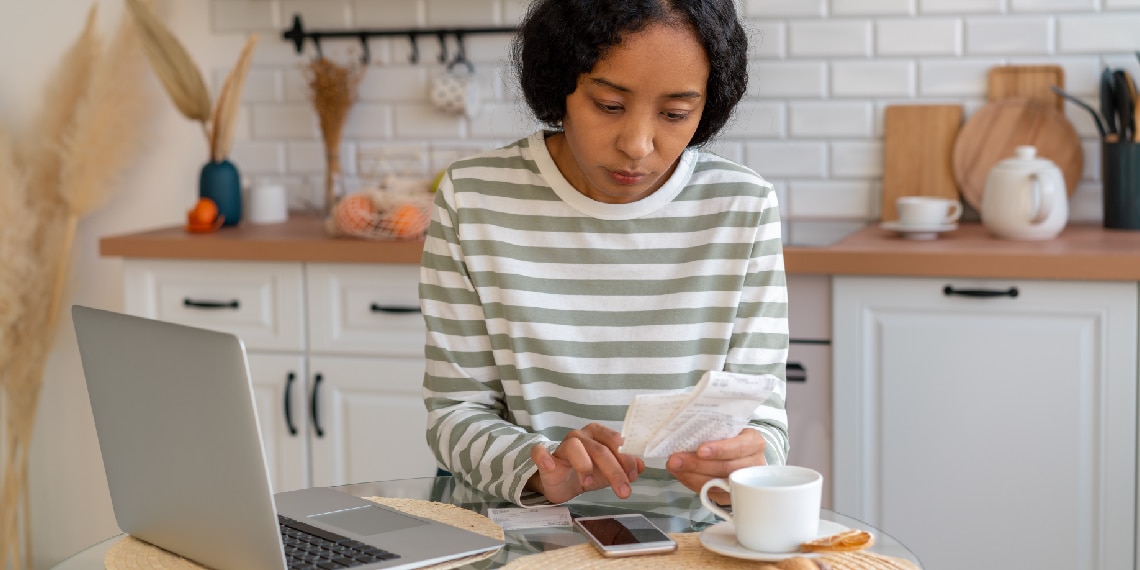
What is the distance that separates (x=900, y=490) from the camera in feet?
8.08

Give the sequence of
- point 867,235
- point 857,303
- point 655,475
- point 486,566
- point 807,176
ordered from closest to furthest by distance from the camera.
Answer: point 486,566
point 655,475
point 857,303
point 867,235
point 807,176

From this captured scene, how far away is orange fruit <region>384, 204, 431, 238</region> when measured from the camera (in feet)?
8.95

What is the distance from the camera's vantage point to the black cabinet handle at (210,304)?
2869 millimetres

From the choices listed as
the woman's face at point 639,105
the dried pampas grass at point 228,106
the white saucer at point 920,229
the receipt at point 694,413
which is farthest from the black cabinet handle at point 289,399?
the receipt at point 694,413

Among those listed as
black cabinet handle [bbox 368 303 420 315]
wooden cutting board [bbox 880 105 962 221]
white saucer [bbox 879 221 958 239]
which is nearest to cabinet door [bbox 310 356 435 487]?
black cabinet handle [bbox 368 303 420 315]

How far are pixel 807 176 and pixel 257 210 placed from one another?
4.65 ft

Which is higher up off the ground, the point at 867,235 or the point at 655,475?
the point at 867,235

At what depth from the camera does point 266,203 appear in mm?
3223

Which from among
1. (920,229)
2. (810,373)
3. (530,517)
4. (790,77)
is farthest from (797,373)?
(530,517)

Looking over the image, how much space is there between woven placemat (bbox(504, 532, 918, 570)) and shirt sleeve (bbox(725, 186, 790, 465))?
40 centimetres

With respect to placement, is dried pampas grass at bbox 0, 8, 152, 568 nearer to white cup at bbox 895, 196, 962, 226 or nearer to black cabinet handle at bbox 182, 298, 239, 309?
black cabinet handle at bbox 182, 298, 239, 309

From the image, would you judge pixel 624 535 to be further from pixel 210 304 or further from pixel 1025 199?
pixel 210 304

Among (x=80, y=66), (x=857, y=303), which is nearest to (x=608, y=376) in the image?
(x=857, y=303)

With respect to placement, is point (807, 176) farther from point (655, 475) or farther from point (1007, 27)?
point (655, 475)
